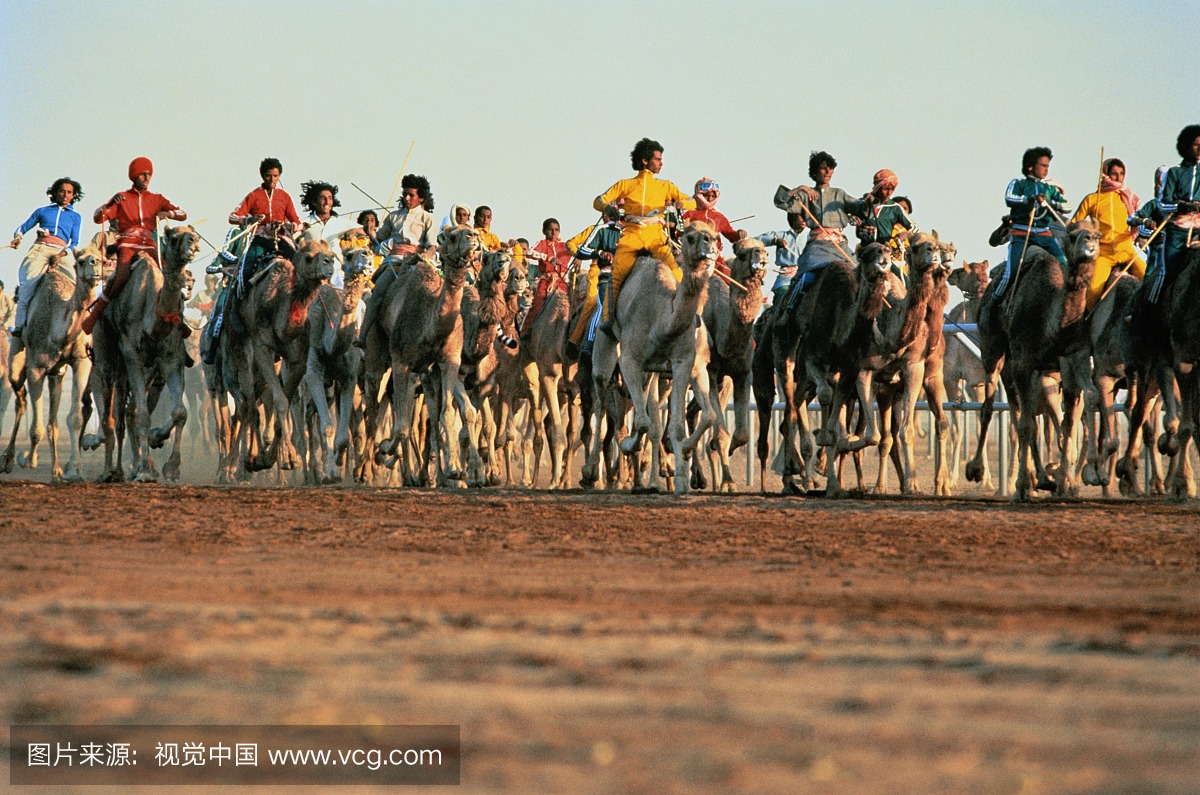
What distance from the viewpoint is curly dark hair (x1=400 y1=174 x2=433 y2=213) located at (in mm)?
23688

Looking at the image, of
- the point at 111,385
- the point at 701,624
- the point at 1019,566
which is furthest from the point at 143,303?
the point at 701,624

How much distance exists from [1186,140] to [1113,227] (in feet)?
6.91

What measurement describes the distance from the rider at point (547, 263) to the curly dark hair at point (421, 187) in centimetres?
194

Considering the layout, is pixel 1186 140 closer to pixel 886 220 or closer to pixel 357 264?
pixel 886 220

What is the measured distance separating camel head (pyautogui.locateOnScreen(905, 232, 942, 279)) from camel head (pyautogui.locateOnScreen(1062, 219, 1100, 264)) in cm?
121

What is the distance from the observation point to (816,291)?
61.1 feet

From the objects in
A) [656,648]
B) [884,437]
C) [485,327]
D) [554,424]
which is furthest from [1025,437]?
[656,648]

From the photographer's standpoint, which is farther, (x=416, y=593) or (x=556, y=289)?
(x=556, y=289)

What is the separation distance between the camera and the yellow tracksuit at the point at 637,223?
1838 centimetres

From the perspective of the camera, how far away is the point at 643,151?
742 inches

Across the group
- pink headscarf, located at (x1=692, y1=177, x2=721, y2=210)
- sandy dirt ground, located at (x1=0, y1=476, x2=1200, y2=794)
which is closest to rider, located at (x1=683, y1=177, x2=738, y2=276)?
pink headscarf, located at (x1=692, y1=177, x2=721, y2=210)

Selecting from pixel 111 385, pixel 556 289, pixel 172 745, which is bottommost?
pixel 172 745

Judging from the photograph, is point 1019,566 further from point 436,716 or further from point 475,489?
point 475,489

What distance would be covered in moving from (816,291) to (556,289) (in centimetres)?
695
